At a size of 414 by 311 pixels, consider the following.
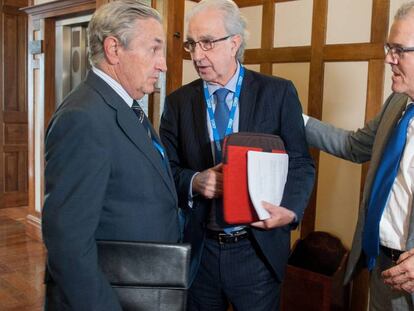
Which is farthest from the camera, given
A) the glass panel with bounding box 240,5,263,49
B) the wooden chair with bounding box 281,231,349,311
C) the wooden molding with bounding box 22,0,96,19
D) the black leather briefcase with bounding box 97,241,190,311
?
the wooden molding with bounding box 22,0,96,19

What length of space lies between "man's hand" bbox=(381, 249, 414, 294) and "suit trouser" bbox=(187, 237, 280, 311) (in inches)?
16.4

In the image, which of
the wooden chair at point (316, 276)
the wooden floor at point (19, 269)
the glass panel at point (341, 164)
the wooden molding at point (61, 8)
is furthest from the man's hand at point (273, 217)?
the wooden molding at point (61, 8)

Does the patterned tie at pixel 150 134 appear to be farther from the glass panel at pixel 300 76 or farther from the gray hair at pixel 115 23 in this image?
the glass panel at pixel 300 76

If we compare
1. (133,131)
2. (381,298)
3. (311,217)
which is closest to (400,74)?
(381,298)

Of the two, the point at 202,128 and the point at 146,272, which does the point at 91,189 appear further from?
the point at 202,128

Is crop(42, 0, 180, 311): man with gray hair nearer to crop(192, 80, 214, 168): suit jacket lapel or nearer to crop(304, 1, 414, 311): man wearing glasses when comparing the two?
crop(192, 80, 214, 168): suit jacket lapel

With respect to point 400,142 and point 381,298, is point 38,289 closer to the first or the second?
point 381,298

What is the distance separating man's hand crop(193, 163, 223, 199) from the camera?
1437mm

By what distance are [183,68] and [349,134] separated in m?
1.37

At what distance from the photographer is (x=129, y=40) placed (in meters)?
1.19

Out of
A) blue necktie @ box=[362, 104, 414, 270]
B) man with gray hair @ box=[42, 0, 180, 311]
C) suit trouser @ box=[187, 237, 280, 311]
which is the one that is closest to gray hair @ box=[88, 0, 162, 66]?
man with gray hair @ box=[42, 0, 180, 311]

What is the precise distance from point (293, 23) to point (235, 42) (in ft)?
4.50

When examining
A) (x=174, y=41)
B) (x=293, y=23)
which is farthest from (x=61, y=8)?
(x=293, y=23)

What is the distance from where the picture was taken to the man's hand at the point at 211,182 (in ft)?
4.71
